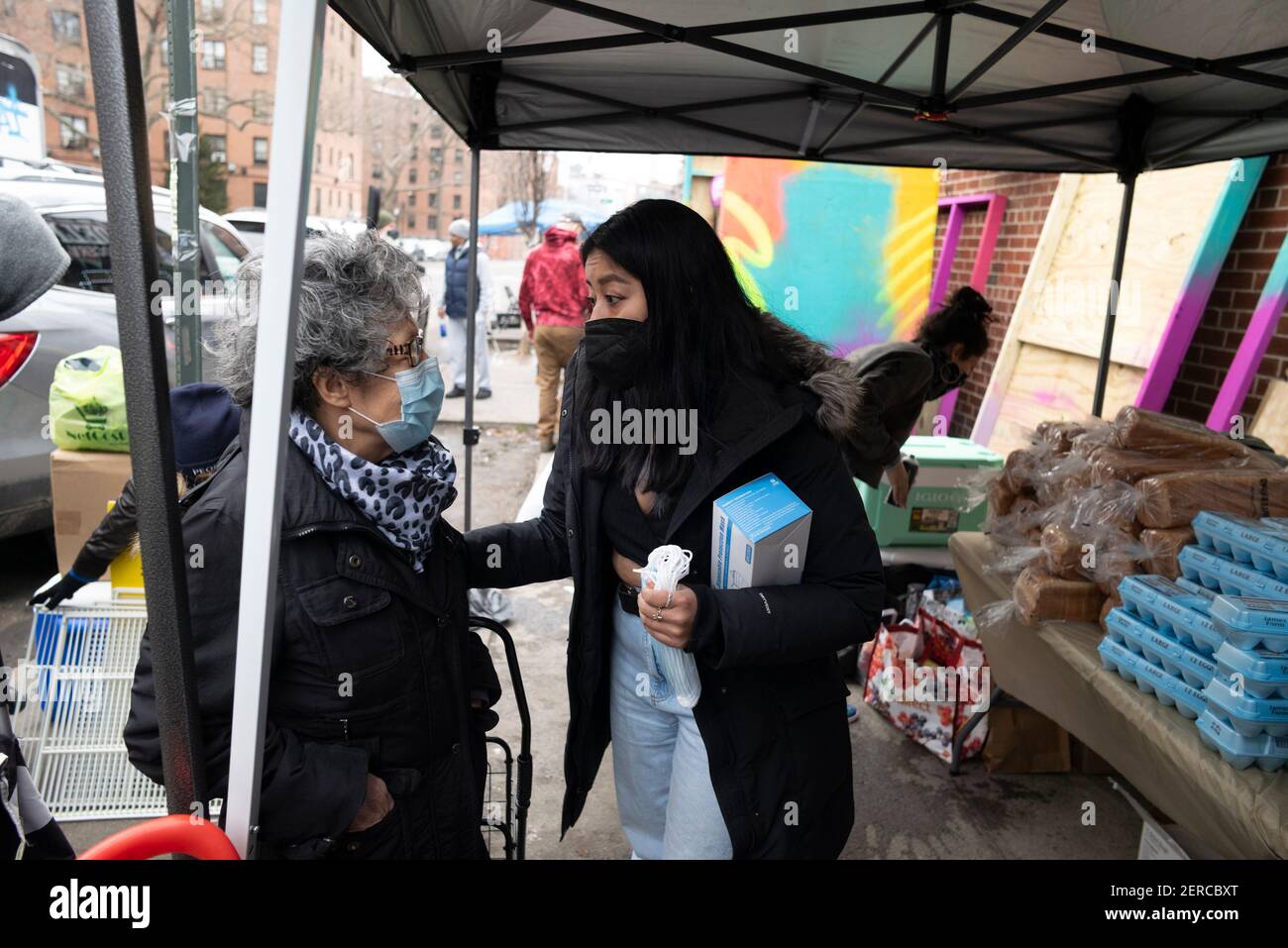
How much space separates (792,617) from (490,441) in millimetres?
7694

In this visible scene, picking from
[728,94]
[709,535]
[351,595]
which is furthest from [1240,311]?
[351,595]

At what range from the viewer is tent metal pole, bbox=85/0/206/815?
0.84 metres

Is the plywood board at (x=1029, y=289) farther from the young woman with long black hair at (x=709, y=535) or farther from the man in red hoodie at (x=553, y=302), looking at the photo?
the young woman with long black hair at (x=709, y=535)

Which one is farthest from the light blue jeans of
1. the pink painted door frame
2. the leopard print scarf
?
the pink painted door frame

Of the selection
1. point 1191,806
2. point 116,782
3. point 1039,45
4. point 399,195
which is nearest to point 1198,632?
point 1191,806

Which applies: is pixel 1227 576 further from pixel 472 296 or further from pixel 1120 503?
pixel 472 296

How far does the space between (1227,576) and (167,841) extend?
7.53ft

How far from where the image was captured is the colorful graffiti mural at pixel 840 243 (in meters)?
7.44

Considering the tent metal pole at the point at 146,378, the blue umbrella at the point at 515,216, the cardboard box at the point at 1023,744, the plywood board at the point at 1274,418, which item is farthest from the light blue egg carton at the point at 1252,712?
the blue umbrella at the point at 515,216

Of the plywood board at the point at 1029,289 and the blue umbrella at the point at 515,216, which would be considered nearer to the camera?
the plywood board at the point at 1029,289

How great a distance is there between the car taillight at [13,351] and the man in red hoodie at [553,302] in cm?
453

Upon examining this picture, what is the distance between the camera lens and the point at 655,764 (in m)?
1.88

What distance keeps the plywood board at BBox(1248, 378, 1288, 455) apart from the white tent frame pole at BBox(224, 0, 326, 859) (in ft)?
13.5
